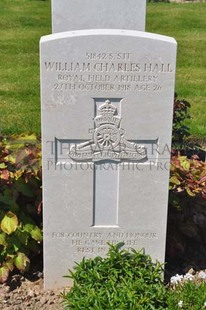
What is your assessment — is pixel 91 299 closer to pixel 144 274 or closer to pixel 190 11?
pixel 144 274

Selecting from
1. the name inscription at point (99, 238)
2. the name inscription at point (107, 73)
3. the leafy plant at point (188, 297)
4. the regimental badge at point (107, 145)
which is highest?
the name inscription at point (107, 73)

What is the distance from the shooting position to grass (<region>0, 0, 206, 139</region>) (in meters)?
7.41

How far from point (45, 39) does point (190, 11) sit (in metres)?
12.7

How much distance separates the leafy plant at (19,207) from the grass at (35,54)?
8.39 ft

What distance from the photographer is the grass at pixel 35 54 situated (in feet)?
24.3

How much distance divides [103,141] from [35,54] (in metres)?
7.40

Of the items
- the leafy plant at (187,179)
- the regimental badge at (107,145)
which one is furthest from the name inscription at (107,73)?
the leafy plant at (187,179)

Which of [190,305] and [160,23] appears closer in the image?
[190,305]

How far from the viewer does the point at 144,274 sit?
378 centimetres

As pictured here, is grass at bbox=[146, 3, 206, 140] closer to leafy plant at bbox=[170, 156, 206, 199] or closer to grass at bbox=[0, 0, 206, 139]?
grass at bbox=[0, 0, 206, 139]

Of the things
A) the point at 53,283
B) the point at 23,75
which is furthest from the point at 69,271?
the point at 23,75

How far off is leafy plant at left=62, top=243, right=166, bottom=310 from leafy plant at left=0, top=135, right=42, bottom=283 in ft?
1.20

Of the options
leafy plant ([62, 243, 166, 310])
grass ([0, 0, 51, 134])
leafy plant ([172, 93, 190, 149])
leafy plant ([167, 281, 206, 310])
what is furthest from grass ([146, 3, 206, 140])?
leafy plant ([167, 281, 206, 310])

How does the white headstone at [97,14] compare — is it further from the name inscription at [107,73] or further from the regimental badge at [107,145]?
the regimental badge at [107,145]
